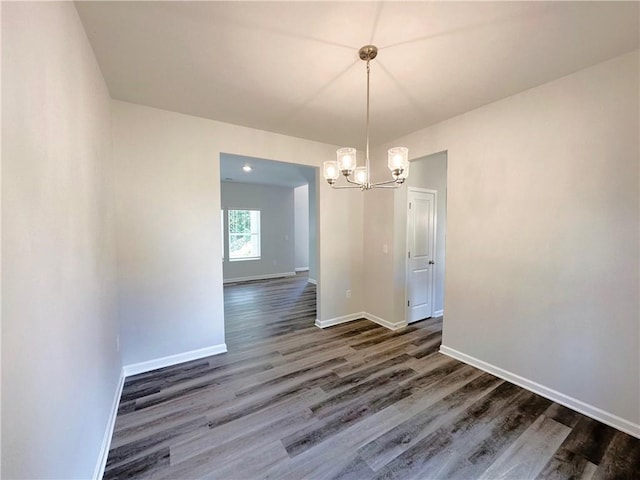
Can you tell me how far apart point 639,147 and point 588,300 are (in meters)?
1.13

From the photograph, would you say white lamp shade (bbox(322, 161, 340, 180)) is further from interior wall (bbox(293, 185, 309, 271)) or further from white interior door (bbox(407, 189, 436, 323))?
interior wall (bbox(293, 185, 309, 271))

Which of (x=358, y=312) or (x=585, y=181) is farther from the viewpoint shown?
(x=358, y=312)

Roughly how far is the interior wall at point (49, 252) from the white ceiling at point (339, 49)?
0.38 metres

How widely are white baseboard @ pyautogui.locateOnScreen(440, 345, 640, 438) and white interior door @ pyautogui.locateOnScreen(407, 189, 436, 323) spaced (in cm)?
112

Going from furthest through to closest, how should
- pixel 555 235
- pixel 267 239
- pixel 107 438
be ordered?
pixel 267 239 < pixel 555 235 < pixel 107 438

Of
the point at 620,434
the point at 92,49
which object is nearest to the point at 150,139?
the point at 92,49

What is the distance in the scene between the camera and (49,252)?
1.03 m

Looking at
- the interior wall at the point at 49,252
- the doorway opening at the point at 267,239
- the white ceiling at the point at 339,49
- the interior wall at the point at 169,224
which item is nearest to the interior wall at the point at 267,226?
the doorway opening at the point at 267,239

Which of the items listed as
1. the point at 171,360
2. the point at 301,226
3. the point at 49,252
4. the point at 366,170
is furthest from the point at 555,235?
the point at 301,226

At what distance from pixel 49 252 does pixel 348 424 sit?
2056 mm

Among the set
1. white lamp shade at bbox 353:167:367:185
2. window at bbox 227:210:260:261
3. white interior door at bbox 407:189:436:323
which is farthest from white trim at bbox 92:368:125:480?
window at bbox 227:210:260:261

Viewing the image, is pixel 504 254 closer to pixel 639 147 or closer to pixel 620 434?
pixel 639 147

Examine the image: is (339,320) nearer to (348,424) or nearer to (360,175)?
(348,424)

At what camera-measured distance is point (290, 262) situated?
26.6 ft
